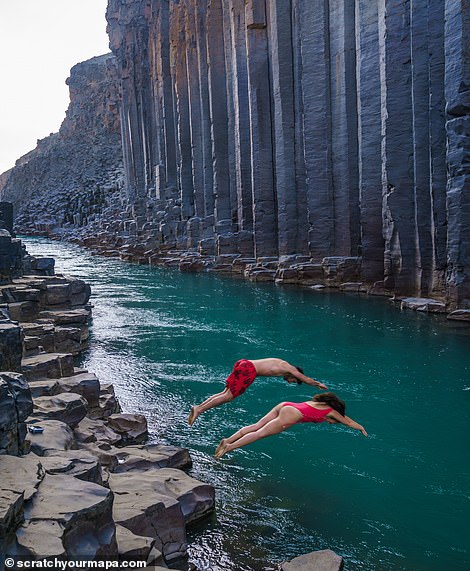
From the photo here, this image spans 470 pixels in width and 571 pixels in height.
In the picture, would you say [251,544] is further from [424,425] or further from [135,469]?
[424,425]

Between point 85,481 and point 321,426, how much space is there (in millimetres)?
3450

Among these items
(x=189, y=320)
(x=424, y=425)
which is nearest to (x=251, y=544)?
(x=424, y=425)

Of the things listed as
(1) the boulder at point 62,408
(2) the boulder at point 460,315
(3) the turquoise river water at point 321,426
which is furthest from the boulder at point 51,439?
(2) the boulder at point 460,315

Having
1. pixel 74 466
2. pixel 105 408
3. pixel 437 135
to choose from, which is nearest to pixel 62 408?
pixel 105 408

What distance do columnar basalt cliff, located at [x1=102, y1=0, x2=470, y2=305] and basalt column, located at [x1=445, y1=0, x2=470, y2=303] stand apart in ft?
0.09

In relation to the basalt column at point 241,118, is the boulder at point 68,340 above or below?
below

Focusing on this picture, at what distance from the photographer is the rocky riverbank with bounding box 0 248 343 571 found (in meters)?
3.16

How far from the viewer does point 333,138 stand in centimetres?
1767

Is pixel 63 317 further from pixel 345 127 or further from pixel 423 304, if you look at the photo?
pixel 345 127

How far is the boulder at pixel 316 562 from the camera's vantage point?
3.71 metres

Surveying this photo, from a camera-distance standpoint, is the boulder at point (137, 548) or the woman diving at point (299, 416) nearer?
the boulder at point (137, 548)

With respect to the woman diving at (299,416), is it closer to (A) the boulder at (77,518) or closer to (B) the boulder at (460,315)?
(A) the boulder at (77,518)

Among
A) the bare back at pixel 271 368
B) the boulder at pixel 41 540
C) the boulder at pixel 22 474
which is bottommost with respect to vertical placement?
the boulder at pixel 41 540

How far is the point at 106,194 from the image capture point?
60.4 meters
